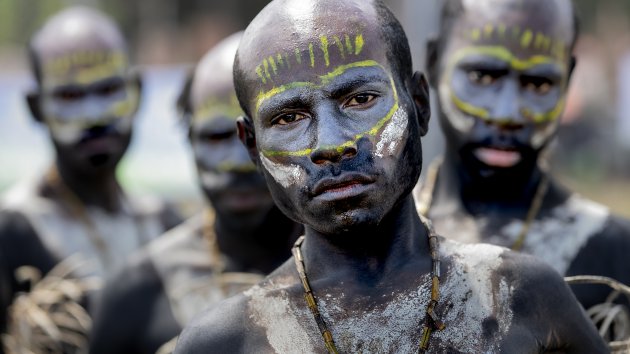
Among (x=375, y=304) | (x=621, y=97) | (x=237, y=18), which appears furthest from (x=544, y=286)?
(x=237, y=18)

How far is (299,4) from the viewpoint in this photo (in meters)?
3.43

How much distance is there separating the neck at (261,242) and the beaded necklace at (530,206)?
661 mm

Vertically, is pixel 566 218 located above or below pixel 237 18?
above

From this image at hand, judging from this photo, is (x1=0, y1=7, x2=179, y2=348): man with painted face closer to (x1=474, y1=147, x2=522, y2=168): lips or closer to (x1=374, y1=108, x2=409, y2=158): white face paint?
(x1=474, y1=147, x2=522, y2=168): lips

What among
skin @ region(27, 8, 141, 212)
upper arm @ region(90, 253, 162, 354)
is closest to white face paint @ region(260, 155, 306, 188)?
upper arm @ region(90, 253, 162, 354)

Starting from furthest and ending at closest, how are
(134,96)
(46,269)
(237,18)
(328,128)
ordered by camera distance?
(237,18), (134,96), (46,269), (328,128)

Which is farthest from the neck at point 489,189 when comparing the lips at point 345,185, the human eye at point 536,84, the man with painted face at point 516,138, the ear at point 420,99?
the lips at point 345,185

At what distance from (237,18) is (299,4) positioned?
54.1 feet

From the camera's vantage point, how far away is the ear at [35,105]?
7.04 meters

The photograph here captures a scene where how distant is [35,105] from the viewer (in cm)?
709

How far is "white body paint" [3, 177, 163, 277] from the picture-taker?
661 centimetres

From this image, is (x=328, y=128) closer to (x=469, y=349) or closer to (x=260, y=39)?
(x=260, y=39)

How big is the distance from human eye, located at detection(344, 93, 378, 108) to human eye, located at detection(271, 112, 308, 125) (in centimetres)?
11

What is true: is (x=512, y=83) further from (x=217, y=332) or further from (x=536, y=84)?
(x=217, y=332)
